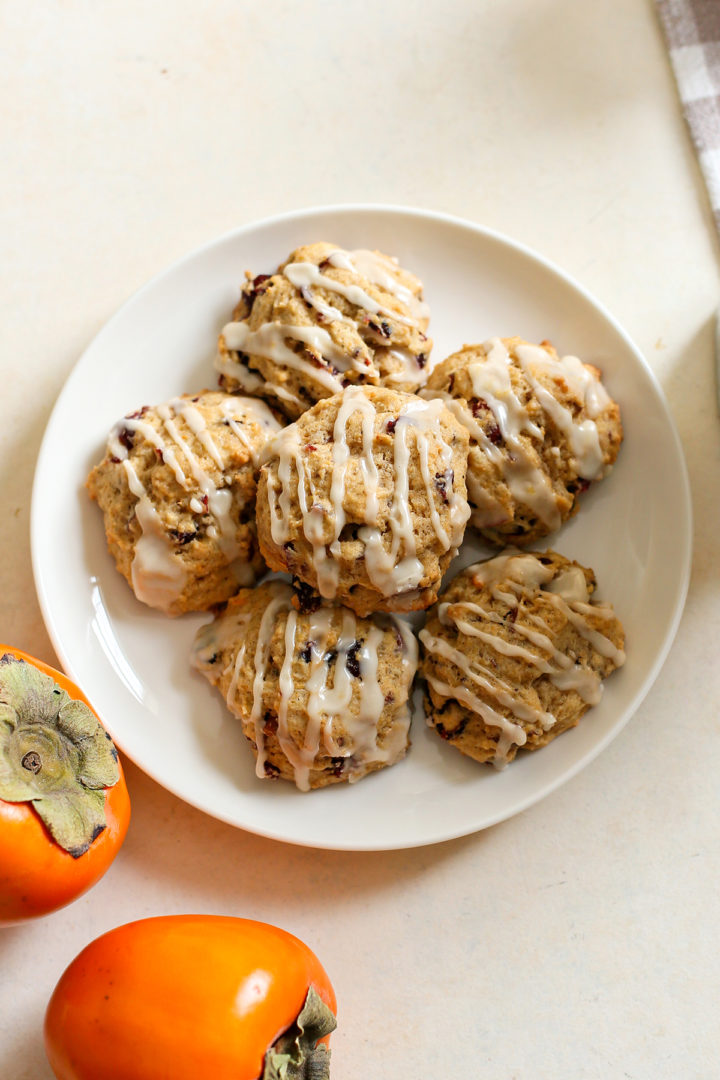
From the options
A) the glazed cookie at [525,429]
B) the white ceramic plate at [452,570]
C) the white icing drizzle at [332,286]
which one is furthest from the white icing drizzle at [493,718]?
the white icing drizzle at [332,286]

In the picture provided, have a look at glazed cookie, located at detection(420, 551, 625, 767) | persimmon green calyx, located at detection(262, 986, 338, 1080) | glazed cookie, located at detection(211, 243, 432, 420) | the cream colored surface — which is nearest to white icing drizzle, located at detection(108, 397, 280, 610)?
glazed cookie, located at detection(211, 243, 432, 420)

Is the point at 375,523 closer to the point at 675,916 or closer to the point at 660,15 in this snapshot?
the point at 675,916

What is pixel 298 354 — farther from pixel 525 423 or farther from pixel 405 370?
pixel 525 423

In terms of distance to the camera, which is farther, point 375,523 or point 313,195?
point 313,195

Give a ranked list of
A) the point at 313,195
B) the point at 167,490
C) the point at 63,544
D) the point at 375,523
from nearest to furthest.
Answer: the point at 375,523, the point at 167,490, the point at 63,544, the point at 313,195

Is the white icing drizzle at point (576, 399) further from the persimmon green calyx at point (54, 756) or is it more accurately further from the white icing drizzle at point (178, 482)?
the persimmon green calyx at point (54, 756)

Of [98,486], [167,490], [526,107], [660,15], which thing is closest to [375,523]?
[167,490]

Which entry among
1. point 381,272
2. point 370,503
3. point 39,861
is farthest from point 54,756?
point 381,272
